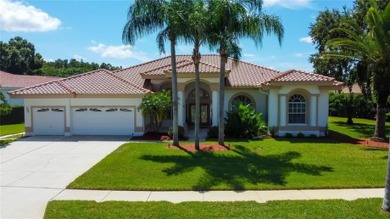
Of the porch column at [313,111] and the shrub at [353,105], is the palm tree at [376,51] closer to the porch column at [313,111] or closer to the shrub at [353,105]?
the porch column at [313,111]

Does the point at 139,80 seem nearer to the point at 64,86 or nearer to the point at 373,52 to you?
the point at 64,86

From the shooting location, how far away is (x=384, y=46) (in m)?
16.8

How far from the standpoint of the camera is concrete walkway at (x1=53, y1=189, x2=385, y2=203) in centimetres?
934

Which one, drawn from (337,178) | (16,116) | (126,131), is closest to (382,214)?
(337,178)

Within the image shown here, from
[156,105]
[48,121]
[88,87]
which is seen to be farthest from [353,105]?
[48,121]

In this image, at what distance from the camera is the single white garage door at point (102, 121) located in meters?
22.5

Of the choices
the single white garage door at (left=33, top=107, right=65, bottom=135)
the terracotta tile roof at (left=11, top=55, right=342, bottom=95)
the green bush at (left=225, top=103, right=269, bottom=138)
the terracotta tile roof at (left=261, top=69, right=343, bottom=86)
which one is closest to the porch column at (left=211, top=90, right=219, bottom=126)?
the green bush at (left=225, top=103, right=269, bottom=138)

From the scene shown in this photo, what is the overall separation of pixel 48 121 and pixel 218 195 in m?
16.7

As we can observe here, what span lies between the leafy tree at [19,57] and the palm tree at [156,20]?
59.4 meters

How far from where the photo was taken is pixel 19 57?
225 ft

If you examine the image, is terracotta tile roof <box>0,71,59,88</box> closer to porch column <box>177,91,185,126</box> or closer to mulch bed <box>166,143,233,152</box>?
porch column <box>177,91,185,126</box>

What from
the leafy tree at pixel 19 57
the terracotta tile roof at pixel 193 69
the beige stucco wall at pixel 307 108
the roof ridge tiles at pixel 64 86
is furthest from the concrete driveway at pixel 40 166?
the leafy tree at pixel 19 57

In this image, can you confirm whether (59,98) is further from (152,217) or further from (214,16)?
(152,217)

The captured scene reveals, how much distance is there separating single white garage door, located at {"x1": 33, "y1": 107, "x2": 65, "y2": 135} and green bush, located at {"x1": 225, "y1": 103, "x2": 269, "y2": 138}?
1083 cm
